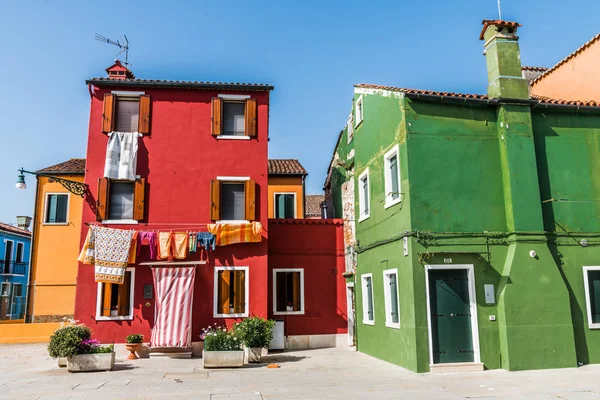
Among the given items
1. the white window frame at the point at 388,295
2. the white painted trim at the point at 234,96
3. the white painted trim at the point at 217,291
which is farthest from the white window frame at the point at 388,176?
the white painted trim at the point at 234,96

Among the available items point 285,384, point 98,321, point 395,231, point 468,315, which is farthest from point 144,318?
point 468,315

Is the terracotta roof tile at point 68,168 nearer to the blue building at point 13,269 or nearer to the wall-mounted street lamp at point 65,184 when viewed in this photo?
the wall-mounted street lamp at point 65,184

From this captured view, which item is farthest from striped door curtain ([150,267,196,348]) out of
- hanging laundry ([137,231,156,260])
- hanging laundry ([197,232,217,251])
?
hanging laundry ([197,232,217,251])

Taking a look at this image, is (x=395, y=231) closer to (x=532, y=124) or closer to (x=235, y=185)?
(x=532, y=124)

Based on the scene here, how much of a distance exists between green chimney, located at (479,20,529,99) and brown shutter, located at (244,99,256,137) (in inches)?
302

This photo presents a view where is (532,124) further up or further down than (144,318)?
further up

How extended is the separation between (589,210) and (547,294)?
2.86 meters

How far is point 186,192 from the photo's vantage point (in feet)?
54.4

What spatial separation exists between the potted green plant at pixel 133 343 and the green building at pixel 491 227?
714 cm

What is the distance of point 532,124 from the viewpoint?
1353 cm

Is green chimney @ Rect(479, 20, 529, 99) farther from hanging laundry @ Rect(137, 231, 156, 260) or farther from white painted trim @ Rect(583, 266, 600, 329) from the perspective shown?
hanging laundry @ Rect(137, 231, 156, 260)

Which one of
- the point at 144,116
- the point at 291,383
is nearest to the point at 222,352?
the point at 291,383

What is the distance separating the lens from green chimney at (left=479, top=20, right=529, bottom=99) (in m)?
13.3

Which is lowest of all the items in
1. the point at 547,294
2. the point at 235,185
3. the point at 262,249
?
the point at 547,294
